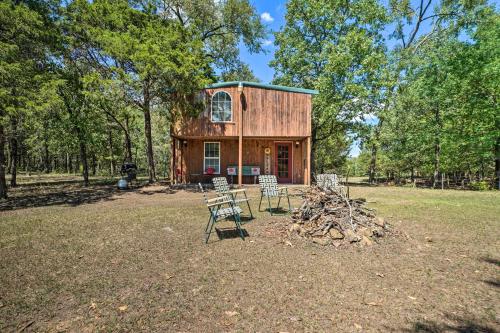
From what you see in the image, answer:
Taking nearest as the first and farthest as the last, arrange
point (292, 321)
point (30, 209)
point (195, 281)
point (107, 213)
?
point (292, 321) < point (195, 281) < point (107, 213) < point (30, 209)

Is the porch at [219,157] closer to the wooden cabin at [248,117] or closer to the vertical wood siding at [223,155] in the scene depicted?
the vertical wood siding at [223,155]

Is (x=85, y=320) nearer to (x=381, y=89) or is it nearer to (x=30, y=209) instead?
(x=30, y=209)

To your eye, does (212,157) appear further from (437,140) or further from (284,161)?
(437,140)

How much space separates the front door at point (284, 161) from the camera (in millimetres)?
15750

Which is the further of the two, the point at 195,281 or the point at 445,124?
the point at 445,124

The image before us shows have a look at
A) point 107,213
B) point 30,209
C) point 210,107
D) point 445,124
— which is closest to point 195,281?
point 107,213

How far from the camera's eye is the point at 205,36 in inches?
776

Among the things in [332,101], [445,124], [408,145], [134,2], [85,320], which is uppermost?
[134,2]

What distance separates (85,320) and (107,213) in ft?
18.3

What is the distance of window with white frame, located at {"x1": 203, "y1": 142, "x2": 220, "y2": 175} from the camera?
15258 millimetres

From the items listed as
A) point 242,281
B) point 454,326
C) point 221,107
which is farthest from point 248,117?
point 454,326

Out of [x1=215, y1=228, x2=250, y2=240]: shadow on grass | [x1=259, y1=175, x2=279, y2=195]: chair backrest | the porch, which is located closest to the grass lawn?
[x1=215, y1=228, x2=250, y2=240]: shadow on grass

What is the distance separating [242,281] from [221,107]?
466 inches

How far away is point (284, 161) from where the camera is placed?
15836 millimetres
